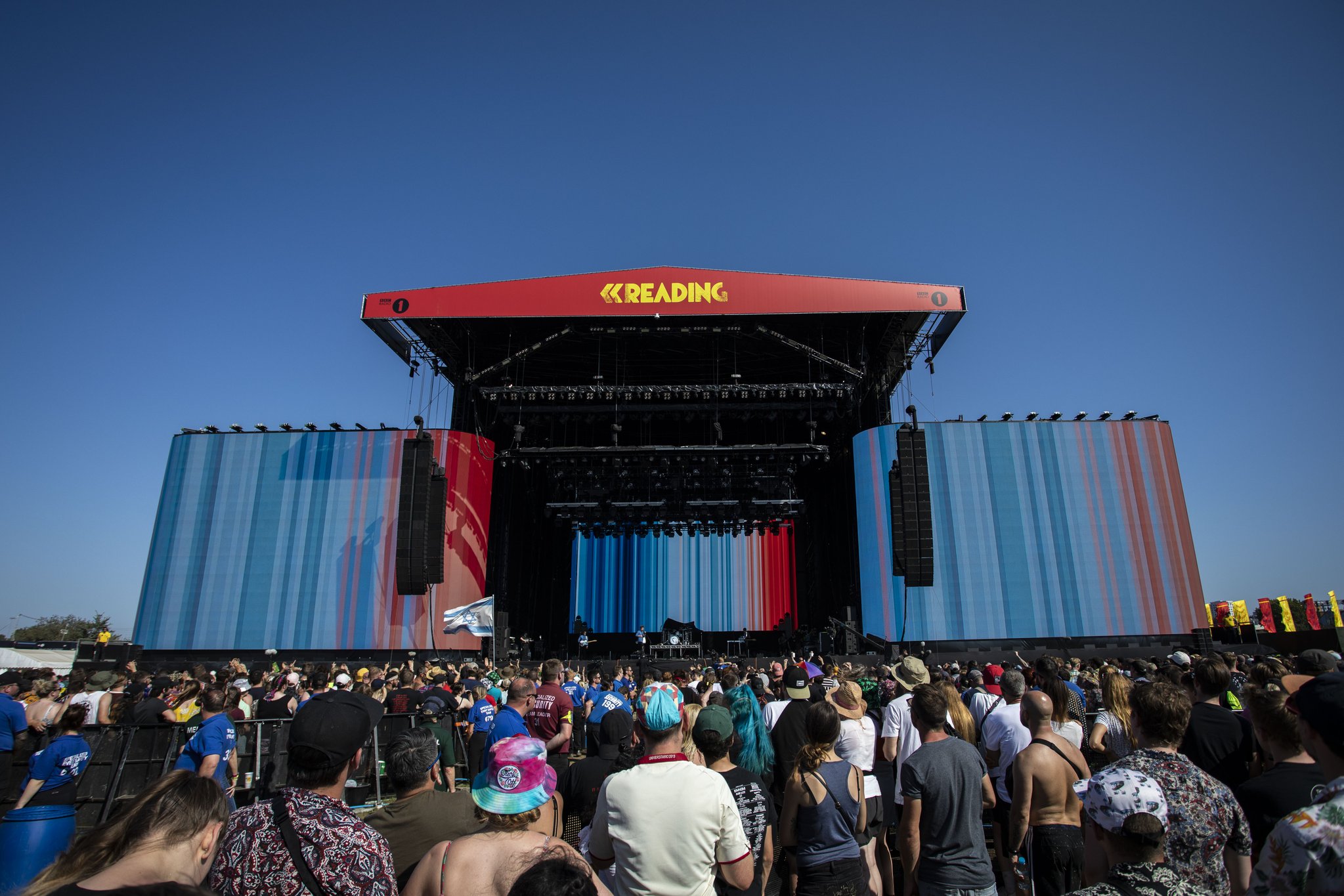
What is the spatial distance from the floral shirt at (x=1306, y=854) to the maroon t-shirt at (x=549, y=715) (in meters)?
4.73

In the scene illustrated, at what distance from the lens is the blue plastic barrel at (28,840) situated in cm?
455

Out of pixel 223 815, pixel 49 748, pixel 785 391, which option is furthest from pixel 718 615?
pixel 223 815

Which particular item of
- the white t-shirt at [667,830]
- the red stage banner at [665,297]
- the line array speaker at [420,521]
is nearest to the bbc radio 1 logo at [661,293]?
the red stage banner at [665,297]

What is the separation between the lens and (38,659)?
25.1 meters

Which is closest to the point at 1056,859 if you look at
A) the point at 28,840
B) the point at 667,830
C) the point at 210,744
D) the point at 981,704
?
the point at 667,830

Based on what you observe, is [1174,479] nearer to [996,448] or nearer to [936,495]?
[996,448]

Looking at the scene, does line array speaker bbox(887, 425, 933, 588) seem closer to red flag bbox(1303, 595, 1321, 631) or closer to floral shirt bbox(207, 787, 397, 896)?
floral shirt bbox(207, 787, 397, 896)

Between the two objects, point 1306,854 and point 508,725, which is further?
point 508,725

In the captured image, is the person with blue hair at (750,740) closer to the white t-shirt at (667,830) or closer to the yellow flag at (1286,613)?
the white t-shirt at (667,830)

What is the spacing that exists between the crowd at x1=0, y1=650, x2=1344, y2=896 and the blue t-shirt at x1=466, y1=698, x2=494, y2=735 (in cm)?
4

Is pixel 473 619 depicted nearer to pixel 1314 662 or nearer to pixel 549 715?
pixel 549 715

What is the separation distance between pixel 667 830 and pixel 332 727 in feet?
3.91

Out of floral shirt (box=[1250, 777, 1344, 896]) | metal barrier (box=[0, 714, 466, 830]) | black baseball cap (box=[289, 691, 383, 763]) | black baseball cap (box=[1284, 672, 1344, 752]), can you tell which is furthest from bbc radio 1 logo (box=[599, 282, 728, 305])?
floral shirt (box=[1250, 777, 1344, 896])

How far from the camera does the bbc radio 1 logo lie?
2128cm
